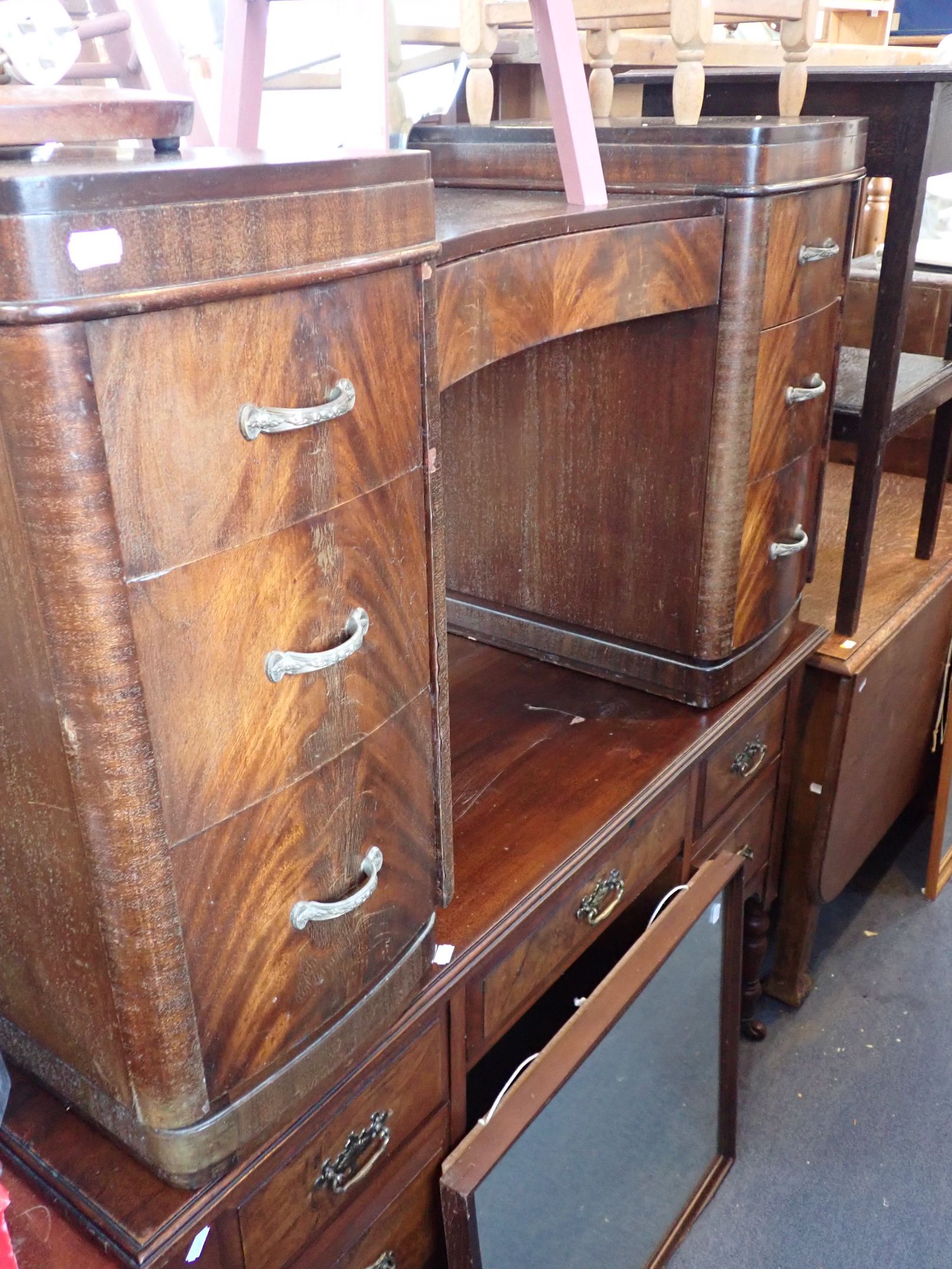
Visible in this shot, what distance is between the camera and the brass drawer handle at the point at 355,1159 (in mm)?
854

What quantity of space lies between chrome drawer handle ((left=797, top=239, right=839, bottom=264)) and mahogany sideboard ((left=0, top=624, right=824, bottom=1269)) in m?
0.50

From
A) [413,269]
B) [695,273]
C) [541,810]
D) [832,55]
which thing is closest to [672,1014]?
[541,810]

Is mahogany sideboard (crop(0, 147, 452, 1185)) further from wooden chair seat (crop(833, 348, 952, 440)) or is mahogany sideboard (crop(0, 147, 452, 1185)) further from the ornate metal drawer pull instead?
wooden chair seat (crop(833, 348, 952, 440))

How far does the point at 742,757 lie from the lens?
55.7 inches

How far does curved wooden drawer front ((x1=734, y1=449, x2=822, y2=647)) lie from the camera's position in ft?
4.14

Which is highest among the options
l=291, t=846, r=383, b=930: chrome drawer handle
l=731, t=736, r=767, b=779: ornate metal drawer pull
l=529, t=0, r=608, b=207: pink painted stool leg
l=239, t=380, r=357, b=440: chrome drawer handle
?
l=529, t=0, r=608, b=207: pink painted stool leg

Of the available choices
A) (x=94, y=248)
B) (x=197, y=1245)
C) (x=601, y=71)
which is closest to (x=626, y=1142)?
(x=197, y=1245)

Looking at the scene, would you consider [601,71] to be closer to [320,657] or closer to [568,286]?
[568,286]

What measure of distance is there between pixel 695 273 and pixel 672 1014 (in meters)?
0.80

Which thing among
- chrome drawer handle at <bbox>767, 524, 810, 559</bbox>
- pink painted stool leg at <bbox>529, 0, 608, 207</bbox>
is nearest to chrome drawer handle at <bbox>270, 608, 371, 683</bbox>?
pink painted stool leg at <bbox>529, 0, 608, 207</bbox>

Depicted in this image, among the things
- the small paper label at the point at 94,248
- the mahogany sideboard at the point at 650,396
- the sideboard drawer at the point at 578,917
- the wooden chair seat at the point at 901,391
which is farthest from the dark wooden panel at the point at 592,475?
the small paper label at the point at 94,248

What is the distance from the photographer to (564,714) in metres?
1.32

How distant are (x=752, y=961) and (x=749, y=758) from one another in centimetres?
37

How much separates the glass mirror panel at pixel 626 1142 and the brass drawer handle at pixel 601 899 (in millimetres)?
85
